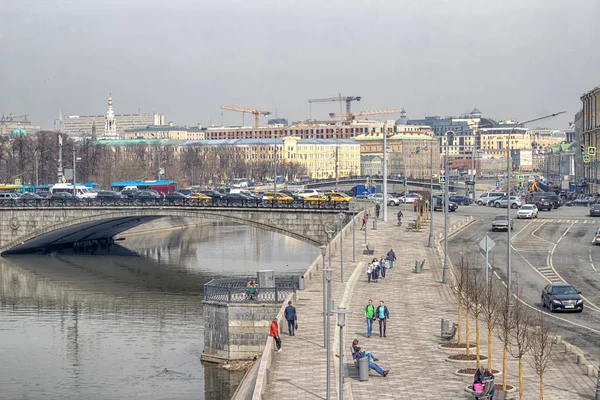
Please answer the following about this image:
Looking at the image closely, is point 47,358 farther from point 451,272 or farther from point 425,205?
point 425,205

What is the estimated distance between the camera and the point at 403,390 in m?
30.1

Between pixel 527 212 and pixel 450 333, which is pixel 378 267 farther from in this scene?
pixel 527 212

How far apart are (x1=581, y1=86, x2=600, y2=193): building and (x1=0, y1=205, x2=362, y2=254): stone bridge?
2110 inches

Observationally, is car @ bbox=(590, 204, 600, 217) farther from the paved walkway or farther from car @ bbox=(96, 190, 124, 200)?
the paved walkway

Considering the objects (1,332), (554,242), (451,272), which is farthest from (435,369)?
(554,242)

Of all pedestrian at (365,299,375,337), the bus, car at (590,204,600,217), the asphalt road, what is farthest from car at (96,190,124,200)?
pedestrian at (365,299,375,337)

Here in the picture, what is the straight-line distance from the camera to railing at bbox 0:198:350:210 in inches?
3509

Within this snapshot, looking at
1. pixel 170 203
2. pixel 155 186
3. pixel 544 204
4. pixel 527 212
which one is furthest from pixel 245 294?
pixel 155 186

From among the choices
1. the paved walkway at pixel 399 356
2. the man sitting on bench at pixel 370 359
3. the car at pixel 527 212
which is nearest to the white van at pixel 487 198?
the car at pixel 527 212

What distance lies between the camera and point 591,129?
144625mm

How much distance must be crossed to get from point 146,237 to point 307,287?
69821 millimetres

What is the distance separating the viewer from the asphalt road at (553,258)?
4272cm

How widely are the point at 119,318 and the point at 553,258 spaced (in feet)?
86.5

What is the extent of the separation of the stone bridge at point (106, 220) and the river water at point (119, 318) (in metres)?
2.40
